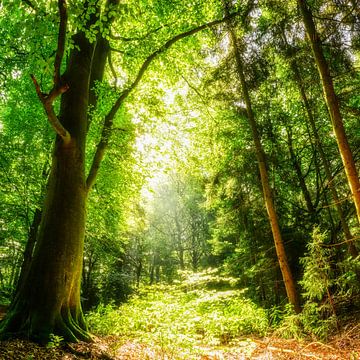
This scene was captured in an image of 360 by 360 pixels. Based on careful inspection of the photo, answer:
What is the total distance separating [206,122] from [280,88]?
11.2 feet

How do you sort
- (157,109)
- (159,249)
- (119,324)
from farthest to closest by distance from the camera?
(159,249)
(157,109)
(119,324)

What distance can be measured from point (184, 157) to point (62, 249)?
710 centimetres

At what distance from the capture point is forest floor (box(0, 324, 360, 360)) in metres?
4.53

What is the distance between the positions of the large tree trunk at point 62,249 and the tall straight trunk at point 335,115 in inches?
182

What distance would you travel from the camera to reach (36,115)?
42.8ft

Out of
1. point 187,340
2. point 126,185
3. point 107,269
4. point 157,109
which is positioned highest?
point 157,109

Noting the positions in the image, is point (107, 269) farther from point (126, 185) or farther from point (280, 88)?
point (280, 88)

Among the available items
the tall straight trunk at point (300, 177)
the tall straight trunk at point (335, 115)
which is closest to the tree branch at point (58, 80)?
the tall straight trunk at point (335, 115)

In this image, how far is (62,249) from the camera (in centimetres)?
591

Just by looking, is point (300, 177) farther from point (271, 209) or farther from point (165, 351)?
point (165, 351)

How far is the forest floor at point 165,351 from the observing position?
4531 mm

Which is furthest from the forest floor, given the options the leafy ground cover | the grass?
the grass

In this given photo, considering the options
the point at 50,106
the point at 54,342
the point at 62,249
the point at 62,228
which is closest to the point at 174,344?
the point at 54,342

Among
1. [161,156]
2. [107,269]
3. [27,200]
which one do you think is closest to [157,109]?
[161,156]
